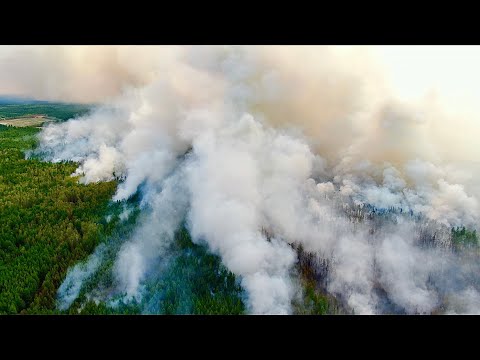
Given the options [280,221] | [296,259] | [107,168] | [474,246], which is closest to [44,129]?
[107,168]

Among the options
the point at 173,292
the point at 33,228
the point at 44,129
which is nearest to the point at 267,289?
the point at 173,292

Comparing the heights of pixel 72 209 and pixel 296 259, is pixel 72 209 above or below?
above

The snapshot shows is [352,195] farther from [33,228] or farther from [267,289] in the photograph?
[33,228]

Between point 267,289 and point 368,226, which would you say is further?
point 368,226

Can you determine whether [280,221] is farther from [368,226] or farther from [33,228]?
[33,228]
